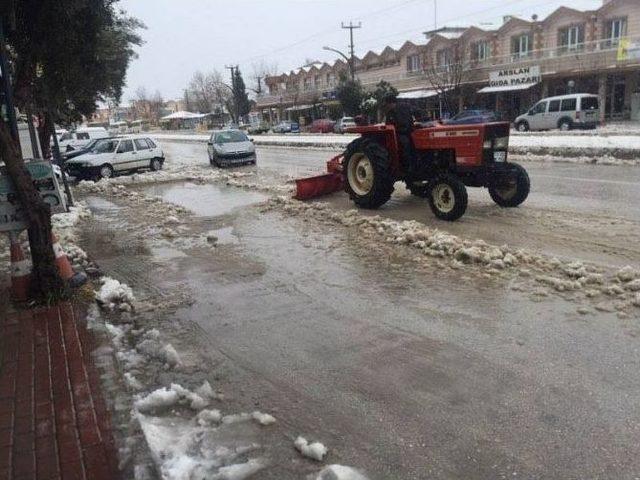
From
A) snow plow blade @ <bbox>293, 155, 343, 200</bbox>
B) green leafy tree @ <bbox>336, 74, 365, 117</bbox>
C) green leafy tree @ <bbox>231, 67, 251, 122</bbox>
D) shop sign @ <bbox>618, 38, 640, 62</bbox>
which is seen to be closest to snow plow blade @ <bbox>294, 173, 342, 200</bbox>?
snow plow blade @ <bbox>293, 155, 343, 200</bbox>

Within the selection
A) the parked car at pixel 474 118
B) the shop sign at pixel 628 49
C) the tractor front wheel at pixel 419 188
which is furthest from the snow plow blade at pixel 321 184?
the shop sign at pixel 628 49

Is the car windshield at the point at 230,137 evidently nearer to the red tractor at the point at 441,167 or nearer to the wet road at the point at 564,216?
the wet road at the point at 564,216

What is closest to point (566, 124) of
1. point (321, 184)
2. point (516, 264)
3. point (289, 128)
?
point (321, 184)

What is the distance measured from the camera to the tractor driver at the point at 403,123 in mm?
9891

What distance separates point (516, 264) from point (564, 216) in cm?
298

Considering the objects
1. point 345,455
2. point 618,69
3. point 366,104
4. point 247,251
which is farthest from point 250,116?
point 345,455

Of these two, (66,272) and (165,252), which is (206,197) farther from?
(66,272)

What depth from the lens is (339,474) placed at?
9.69 feet

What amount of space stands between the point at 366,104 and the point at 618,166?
33003 mm

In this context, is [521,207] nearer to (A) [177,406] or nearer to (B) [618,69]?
(A) [177,406]

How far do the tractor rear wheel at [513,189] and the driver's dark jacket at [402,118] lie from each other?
1.75 meters

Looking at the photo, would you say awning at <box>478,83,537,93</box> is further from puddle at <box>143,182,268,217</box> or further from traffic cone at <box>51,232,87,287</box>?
traffic cone at <box>51,232,87,287</box>

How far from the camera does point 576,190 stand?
11211 millimetres

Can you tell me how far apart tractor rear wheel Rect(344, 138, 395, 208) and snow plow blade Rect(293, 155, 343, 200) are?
3.87 feet
